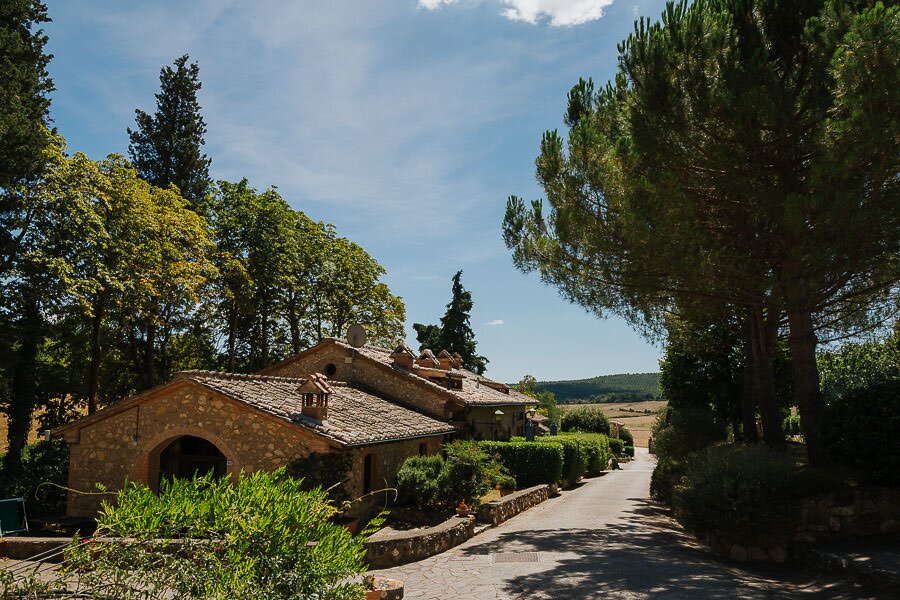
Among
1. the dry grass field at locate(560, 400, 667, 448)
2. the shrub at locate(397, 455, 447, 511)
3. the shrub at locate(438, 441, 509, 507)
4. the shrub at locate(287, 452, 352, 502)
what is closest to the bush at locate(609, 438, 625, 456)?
the dry grass field at locate(560, 400, 667, 448)

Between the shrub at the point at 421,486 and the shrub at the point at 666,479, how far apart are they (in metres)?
7.81

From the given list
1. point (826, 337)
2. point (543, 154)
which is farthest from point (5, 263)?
point (826, 337)

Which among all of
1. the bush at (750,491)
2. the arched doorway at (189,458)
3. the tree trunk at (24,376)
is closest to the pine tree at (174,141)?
the tree trunk at (24,376)

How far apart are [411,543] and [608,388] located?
17788 centimetres

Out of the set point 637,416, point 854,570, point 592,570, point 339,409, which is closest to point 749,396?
point 854,570

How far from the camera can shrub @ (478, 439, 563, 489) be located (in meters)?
20.9

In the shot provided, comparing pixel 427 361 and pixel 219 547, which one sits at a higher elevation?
pixel 427 361

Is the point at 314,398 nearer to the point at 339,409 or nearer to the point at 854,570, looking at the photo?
the point at 339,409

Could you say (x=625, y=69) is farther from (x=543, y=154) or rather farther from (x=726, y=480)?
(x=726, y=480)

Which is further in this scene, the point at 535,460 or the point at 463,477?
the point at 535,460

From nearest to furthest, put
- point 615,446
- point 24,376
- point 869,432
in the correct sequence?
point 869,432
point 24,376
point 615,446

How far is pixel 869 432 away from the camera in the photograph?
431 inches

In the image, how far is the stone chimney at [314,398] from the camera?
14.4 metres

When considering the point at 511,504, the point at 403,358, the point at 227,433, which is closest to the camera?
the point at 227,433
